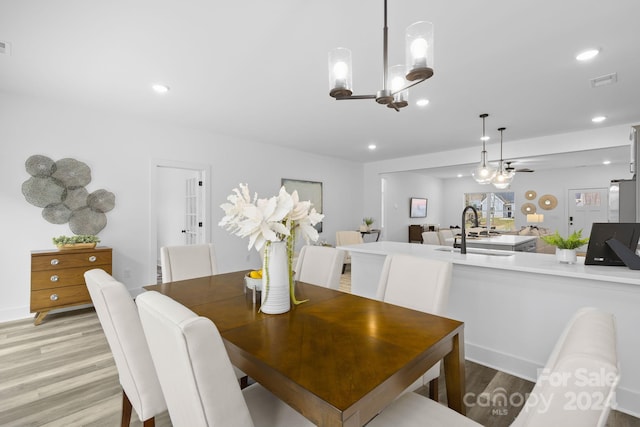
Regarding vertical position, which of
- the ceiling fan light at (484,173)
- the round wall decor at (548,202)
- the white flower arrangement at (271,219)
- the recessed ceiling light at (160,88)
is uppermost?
the recessed ceiling light at (160,88)

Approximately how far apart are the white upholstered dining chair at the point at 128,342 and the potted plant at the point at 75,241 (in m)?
2.73

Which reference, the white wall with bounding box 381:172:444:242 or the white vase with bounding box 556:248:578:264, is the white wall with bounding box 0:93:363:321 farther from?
the white vase with bounding box 556:248:578:264

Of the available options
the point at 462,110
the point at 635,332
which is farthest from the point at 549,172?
the point at 635,332

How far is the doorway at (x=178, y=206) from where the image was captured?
4.22 metres

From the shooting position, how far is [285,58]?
2.53 meters

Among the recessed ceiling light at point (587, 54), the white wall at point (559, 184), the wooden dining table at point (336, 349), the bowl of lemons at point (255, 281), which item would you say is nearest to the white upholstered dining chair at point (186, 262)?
the wooden dining table at point (336, 349)

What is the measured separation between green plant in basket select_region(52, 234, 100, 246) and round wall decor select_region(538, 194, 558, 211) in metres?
10.5

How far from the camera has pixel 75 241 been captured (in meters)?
3.45

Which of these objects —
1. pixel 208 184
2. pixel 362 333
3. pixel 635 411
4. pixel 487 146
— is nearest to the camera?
pixel 362 333

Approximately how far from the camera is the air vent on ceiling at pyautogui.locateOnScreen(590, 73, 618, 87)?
280cm

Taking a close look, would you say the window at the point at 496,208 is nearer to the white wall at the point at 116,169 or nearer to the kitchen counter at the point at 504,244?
the kitchen counter at the point at 504,244

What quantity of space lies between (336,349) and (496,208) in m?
10.6

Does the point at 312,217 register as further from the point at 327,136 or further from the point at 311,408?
the point at 327,136

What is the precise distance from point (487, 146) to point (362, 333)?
5.59 meters
